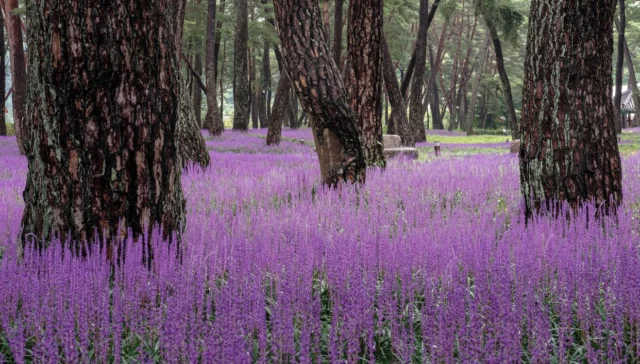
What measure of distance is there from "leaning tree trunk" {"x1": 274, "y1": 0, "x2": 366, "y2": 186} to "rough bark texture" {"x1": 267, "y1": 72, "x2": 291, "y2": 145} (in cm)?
971

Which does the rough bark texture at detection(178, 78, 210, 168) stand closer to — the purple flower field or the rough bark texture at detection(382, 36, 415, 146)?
the purple flower field

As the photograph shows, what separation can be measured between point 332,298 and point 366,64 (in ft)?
23.1

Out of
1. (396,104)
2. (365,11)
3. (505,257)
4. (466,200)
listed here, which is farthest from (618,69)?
(505,257)

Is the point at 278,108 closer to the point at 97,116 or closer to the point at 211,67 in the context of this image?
the point at 211,67

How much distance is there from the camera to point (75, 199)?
11.7ft

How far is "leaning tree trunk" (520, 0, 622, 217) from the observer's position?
17.1 ft

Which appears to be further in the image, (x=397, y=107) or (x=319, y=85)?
(x=397, y=107)

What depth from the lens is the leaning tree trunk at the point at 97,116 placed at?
3455 millimetres

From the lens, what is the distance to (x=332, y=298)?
9.91 ft

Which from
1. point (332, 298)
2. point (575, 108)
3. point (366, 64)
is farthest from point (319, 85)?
point (332, 298)

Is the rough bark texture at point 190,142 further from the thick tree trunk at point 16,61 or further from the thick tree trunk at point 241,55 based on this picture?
the thick tree trunk at point 241,55

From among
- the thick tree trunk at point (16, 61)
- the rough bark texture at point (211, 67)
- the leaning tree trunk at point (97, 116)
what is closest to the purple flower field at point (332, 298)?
the leaning tree trunk at point (97, 116)

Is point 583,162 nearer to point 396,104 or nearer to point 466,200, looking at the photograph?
point 466,200

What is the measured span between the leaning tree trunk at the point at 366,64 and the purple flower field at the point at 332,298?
16.1ft
